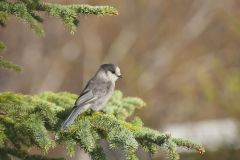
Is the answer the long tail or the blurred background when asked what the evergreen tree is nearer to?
the long tail

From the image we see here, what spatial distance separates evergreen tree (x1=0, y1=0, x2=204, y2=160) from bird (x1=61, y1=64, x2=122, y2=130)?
96mm

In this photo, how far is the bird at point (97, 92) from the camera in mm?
4860

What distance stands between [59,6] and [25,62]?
12.3 meters

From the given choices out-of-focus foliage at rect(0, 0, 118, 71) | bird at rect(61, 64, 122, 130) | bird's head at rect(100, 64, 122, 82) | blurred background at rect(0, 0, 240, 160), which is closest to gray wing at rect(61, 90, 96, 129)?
bird at rect(61, 64, 122, 130)

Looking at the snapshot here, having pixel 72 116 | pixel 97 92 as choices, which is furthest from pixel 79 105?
pixel 97 92

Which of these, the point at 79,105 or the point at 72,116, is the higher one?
the point at 79,105

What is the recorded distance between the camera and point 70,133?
4.36 m

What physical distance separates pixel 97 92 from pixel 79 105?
2.05ft

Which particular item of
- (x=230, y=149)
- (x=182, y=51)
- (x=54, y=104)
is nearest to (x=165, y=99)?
(x=182, y=51)

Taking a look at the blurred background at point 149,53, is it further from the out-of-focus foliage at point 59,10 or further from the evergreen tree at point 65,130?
the out-of-focus foliage at point 59,10

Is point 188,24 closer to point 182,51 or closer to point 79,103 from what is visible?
point 182,51

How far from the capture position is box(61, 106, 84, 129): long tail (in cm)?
439

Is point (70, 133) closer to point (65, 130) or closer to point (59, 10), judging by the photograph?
point (65, 130)

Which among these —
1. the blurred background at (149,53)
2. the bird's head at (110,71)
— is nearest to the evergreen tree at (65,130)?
the bird's head at (110,71)
